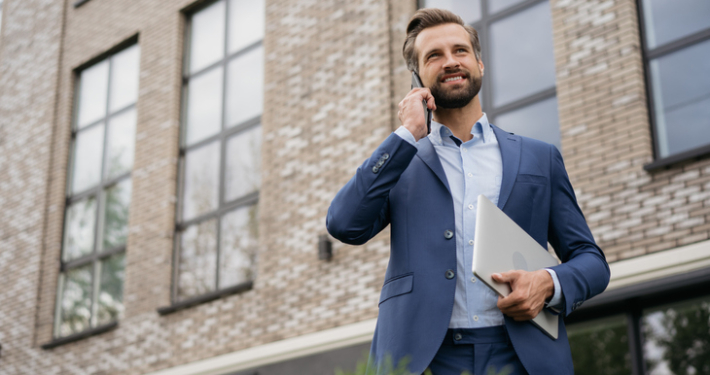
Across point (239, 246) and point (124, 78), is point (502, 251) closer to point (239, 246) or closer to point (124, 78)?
point (239, 246)

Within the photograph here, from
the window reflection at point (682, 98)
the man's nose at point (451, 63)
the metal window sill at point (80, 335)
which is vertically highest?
the window reflection at point (682, 98)

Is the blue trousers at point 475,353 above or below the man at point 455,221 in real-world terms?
below

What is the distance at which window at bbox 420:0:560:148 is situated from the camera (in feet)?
29.0

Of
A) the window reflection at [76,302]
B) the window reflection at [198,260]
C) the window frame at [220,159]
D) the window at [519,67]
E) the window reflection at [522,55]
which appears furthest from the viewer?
the window reflection at [76,302]

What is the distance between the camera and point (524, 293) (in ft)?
7.82

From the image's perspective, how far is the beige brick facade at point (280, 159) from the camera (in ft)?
25.8

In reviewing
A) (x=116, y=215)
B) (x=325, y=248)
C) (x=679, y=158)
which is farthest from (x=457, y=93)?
(x=116, y=215)

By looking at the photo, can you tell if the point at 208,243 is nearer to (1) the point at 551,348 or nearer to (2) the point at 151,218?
(2) the point at 151,218

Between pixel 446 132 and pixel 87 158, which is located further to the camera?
pixel 87 158

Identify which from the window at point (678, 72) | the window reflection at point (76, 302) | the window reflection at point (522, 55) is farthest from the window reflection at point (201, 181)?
the window at point (678, 72)

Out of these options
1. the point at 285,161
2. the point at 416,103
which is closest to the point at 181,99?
the point at 285,161

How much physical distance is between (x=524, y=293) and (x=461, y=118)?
741mm

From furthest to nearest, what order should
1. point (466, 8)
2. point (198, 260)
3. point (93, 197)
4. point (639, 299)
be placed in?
point (93, 197) → point (198, 260) → point (466, 8) → point (639, 299)

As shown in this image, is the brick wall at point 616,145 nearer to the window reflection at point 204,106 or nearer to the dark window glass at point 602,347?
the dark window glass at point 602,347
